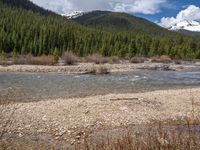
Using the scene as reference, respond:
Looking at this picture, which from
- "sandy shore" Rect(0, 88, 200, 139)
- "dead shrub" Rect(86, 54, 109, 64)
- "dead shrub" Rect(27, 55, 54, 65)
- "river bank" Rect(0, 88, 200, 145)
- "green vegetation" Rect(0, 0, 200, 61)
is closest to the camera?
"river bank" Rect(0, 88, 200, 145)

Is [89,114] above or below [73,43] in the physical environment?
below

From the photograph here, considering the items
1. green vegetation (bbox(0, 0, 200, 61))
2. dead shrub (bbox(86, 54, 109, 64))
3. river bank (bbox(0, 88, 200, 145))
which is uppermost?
green vegetation (bbox(0, 0, 200, 61))

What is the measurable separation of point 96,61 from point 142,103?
48723 mm

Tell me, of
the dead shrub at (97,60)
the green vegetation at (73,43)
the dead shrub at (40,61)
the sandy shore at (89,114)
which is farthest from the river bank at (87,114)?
the green vegetation at (73,43)

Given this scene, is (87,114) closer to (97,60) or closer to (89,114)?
(89,114)

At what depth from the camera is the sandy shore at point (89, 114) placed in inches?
547

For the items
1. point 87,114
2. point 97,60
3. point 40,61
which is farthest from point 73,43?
point 87,114

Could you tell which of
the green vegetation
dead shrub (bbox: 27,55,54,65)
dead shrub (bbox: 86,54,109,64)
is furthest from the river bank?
the green vegetation

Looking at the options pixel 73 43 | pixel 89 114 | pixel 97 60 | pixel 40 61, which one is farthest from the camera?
pixel 73 43

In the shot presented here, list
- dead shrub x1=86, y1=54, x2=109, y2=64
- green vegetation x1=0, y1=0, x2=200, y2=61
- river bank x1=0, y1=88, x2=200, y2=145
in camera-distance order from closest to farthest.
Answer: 1. river bank x1=0, y1=88, x2=200, y2=145
2. dead shrub x1=86, y1=54, x2=109, y2=64
3. green vegetation x1=0, y1=0, x2=200, y2=61

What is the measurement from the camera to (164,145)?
3.83 meters

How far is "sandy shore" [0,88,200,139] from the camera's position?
45.5ft

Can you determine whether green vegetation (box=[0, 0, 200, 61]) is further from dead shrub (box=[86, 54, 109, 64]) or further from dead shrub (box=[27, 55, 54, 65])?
dead shrub (box=[27, 55, 54, 65])

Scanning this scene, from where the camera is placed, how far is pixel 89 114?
1589 cm
